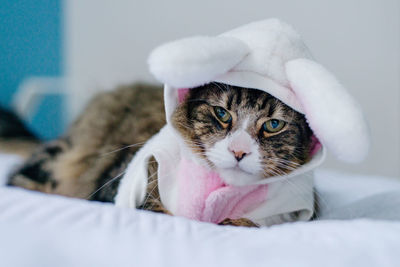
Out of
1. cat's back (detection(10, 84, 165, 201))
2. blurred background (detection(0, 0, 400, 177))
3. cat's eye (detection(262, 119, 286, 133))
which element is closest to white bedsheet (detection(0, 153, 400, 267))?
cat's eye (detection(262, 119, 286, 133))

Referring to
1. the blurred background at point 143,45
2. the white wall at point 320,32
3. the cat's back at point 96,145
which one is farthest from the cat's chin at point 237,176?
the blurred background at point 143,45

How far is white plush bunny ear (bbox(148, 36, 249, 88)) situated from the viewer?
673mm

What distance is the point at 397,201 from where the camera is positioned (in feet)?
3.32

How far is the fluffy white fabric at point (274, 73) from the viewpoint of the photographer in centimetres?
68

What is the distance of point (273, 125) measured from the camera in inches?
34.4

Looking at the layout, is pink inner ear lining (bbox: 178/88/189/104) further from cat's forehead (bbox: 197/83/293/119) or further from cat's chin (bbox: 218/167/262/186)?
cat's chin (bbox: 218/167/262/186)

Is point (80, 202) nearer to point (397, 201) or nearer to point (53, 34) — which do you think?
point (397, 201)

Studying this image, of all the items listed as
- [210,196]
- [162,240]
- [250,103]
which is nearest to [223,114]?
[250,103]

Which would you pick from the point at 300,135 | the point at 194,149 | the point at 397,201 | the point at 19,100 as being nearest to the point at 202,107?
the point at 194,149

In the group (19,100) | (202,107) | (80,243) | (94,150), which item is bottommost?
(19,100)

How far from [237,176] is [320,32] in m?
1.55

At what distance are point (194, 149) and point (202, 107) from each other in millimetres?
96

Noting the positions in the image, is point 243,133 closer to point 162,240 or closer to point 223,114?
point 223,114

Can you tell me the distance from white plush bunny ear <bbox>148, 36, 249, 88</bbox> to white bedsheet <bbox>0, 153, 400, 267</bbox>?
0.25 m
